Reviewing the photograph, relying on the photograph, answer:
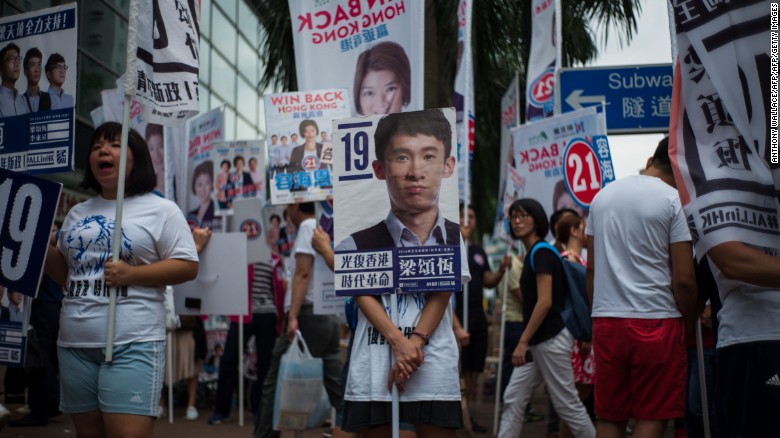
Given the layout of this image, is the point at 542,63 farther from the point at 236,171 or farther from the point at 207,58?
the point at 207,58

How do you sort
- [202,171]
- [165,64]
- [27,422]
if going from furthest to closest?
[202,171], [27,422], [165,64]

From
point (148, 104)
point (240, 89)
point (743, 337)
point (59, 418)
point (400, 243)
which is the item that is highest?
point (240, 89)

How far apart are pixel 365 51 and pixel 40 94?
2474 mm

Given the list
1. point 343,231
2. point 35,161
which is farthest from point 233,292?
point 343,231

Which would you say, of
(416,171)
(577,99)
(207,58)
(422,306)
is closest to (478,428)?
(577,99)

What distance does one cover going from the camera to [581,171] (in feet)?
26.9

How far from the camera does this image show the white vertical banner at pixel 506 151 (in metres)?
10.4

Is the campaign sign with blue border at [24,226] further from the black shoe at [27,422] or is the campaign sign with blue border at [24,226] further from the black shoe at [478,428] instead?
the black shoe at [478,428]

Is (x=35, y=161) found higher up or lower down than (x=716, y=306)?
higher up

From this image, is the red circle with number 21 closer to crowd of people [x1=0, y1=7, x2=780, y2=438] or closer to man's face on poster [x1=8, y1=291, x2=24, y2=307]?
crowd of people [x1=0, y1=7, x2=780, y2=438]

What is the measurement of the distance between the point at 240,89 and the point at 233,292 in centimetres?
2423

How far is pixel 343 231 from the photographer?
4242 mm

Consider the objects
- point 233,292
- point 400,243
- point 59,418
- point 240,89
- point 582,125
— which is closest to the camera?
point 400,243

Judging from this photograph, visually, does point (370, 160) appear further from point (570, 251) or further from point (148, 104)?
point (570, 251)
